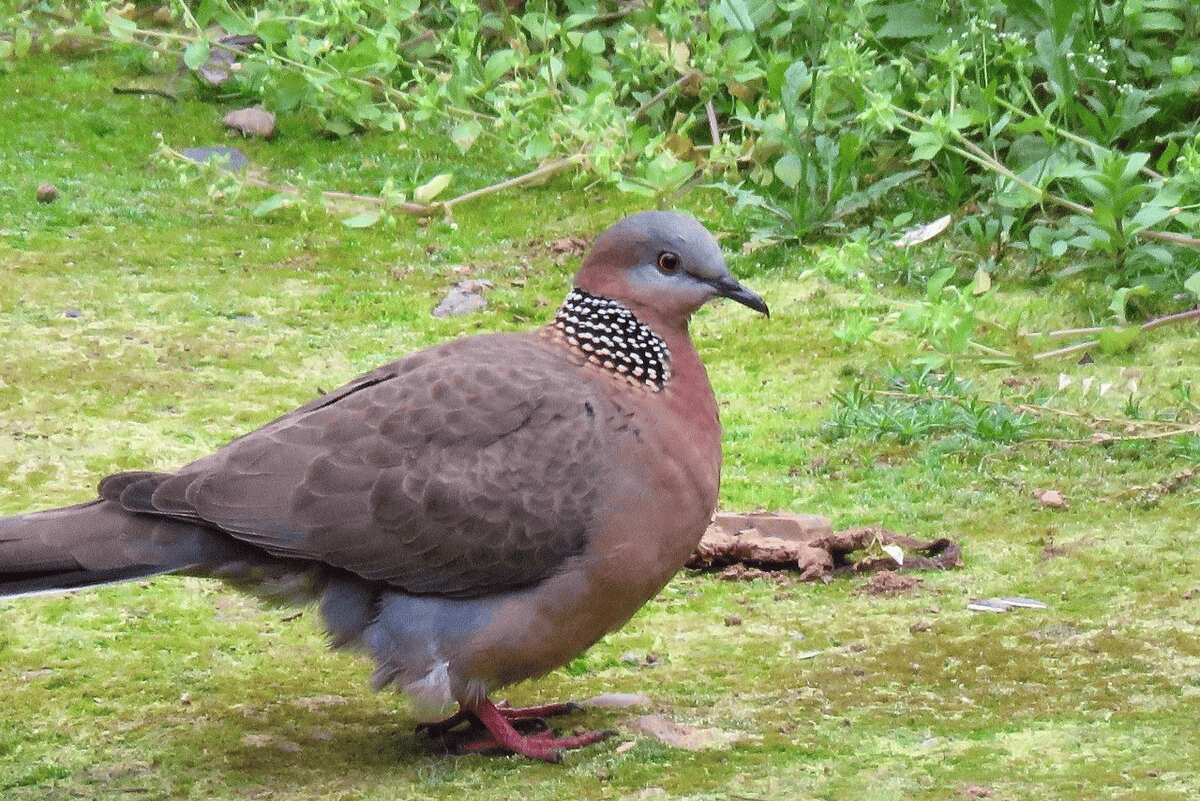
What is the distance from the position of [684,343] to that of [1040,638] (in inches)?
42.7

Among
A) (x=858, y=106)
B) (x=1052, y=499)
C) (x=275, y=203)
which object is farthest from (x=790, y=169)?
(x=1052, y=499)

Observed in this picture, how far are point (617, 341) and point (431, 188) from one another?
10.9 ft

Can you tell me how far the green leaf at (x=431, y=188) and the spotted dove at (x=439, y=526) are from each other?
3355 millimetres

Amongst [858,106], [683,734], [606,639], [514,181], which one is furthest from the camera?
[514,181]

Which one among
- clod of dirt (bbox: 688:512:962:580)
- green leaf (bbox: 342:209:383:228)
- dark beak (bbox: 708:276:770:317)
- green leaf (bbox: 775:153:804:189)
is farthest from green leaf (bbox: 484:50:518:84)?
dark beak (bbox: 708:276:770:317)

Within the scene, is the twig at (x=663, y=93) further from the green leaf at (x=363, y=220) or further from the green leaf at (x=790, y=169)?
the green leaf at (x=363, y=220)

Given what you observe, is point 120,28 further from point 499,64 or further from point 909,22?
point 909,22

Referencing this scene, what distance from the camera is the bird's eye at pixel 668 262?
3738mm

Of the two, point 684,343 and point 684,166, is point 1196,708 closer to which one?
point 684,343

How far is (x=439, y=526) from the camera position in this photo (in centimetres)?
336

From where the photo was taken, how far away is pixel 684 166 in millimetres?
6375

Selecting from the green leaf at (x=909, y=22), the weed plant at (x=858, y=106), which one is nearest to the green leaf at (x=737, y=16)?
the weed plant at (x=858, y=106)

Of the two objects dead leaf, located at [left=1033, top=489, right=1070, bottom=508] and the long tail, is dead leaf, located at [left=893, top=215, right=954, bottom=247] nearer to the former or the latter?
dead leaf, located at [left=1033, top=489, right=1070, bottom=508]

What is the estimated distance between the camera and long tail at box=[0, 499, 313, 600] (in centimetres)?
327
